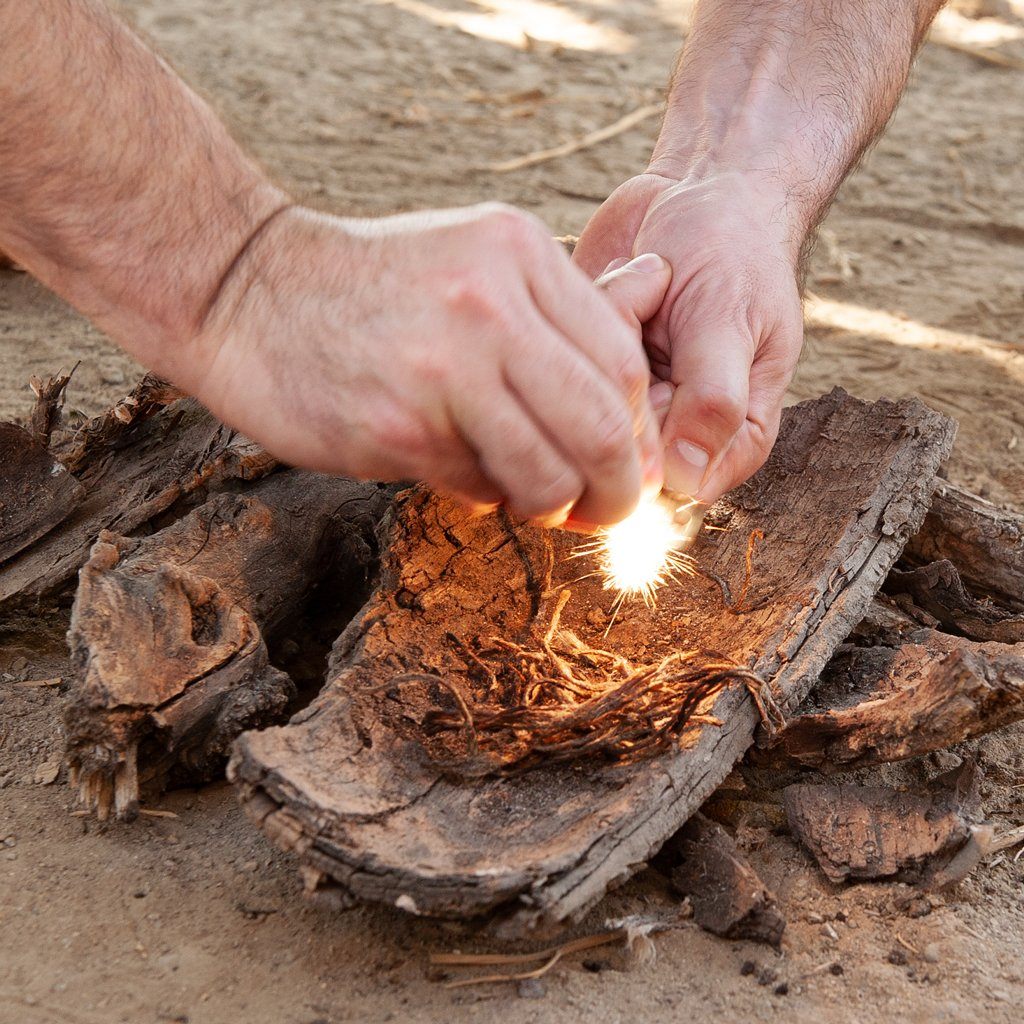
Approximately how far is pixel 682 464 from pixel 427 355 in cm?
76

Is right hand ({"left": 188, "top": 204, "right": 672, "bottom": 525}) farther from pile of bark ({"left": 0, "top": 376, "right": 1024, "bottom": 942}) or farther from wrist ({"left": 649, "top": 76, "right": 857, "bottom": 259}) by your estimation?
wrist ({"left": 649, "top": 76, "right": 857, "bottom": 259})

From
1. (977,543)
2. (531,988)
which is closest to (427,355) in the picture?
(531,988)

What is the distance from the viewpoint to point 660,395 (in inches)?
91.2

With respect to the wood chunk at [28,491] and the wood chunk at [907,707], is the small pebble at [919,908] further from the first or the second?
the wood chunk at [28,491]

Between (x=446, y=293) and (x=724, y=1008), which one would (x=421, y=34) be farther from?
(x=724, y=1008)

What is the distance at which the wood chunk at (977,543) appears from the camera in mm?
2625

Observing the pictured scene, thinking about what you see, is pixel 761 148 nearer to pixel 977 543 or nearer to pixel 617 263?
pixel 617 263

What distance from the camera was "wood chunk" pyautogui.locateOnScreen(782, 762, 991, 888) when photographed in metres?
1.95

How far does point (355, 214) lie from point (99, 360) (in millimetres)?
2126

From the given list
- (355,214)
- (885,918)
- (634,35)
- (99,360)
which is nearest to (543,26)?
(634,35)

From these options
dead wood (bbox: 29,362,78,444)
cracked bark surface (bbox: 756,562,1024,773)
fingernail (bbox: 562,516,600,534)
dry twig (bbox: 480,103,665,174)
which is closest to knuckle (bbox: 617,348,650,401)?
fingernail (bbox: 562,516,600,534)

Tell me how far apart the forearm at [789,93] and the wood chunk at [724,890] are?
140cm

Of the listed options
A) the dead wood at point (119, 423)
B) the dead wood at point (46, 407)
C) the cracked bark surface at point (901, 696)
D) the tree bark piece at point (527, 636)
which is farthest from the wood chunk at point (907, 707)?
the dead wood at point (46, 407)

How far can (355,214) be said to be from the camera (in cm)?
194
